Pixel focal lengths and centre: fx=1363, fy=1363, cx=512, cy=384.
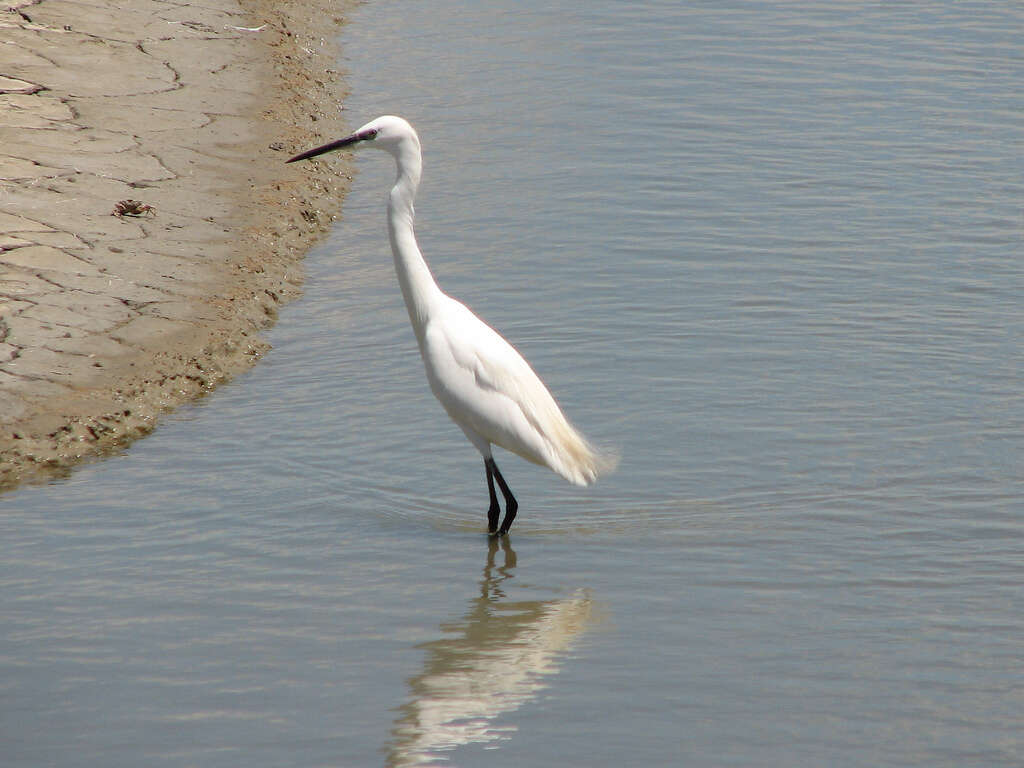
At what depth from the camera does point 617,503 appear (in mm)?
5773

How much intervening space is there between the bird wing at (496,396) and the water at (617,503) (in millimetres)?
339

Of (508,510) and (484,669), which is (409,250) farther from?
(484,669)

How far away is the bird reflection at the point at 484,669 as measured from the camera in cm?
418

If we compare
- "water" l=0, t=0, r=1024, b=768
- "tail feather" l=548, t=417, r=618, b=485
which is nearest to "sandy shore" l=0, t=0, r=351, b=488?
"water" l=0, t=0, r=1024, b=768

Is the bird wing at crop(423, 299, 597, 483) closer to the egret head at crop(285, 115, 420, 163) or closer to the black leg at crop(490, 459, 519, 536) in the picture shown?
the black leg at crop(490, 459, 519, 536)

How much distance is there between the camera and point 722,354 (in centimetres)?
706

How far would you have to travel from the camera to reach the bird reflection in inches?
164

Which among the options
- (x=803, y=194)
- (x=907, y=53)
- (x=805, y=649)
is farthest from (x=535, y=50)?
(x=805, y=649)

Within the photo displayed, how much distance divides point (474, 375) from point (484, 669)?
1.39 m

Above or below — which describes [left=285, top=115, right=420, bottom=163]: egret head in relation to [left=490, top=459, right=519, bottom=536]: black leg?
above

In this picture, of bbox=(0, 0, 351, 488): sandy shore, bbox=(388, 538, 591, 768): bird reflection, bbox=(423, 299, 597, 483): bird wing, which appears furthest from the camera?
bbox=(0, 0, 351, 488): sandy shore

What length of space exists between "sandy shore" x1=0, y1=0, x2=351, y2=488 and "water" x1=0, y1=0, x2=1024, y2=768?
26 centimetres

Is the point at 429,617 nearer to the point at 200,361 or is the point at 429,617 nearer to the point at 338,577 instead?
the point at 338,577

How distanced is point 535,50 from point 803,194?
4.31 m
